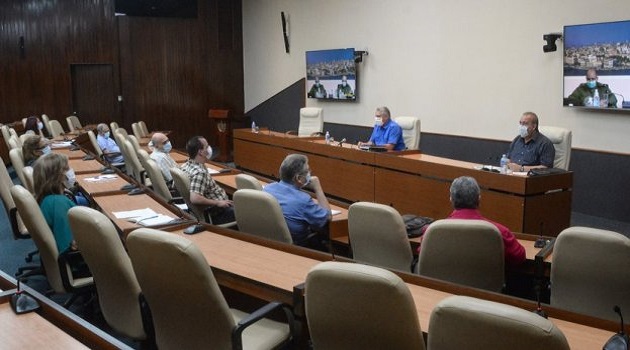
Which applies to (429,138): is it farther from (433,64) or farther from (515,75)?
(515,75)

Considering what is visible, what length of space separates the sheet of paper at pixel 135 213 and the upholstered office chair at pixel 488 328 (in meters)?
2.49

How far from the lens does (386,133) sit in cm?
754

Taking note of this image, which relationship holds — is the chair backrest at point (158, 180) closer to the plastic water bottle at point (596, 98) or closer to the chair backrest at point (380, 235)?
the chair backrest at point (380, 235)

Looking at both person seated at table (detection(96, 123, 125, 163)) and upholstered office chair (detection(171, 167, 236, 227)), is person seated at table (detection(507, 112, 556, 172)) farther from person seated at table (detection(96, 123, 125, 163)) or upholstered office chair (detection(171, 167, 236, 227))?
person seated at table (detection(96, 123, 125, 163))

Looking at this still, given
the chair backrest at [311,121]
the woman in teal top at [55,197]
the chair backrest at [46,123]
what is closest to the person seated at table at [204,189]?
the woman in teal top at [55,197]

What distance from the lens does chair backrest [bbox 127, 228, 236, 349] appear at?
7.18 feet

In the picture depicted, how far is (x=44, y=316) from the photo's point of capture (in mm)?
2127

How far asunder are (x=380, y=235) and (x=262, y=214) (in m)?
0.73

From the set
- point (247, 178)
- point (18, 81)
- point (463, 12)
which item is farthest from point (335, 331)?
point (18, 81)

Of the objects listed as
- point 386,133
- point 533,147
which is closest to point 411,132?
point 386,133

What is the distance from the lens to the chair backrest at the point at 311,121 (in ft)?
31.8

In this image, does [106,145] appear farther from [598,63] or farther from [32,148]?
[598,63]

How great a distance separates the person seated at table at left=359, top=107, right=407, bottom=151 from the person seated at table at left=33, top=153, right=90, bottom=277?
4350mm

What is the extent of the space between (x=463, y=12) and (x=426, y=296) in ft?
22.1
